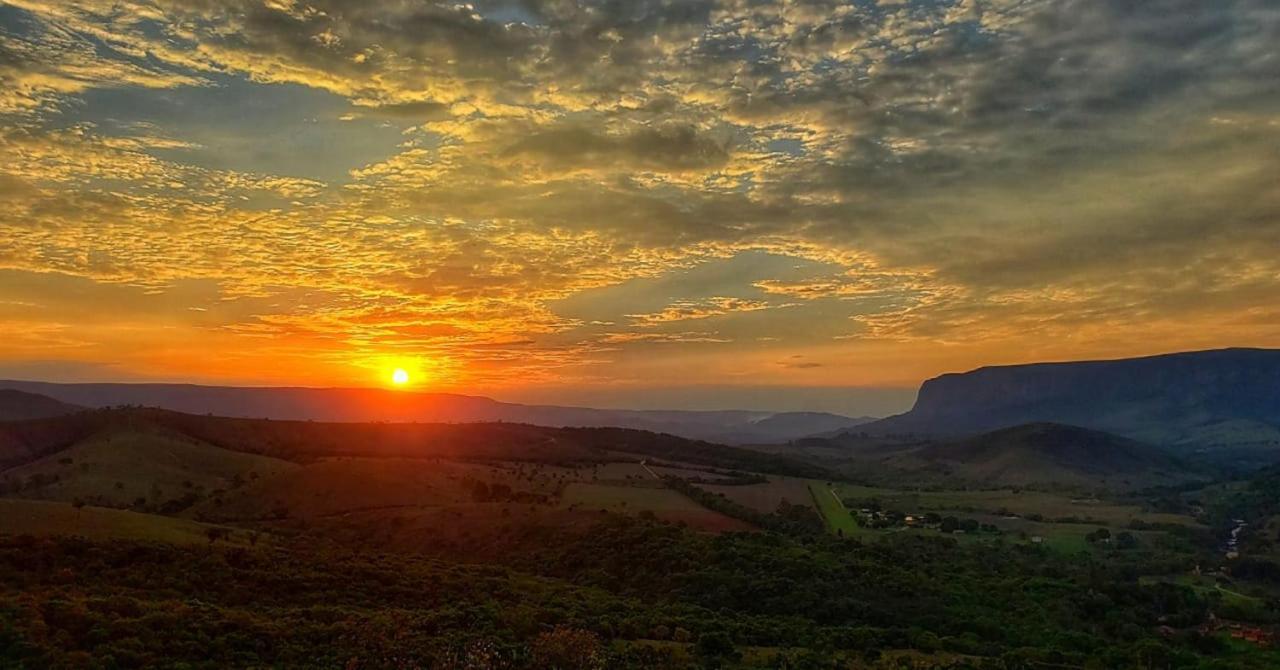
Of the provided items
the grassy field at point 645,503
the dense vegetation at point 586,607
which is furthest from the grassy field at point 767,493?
the dense vegetation at point 586,607

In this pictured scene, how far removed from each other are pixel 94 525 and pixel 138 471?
5445 cm

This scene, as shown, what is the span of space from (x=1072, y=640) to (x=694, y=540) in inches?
1147

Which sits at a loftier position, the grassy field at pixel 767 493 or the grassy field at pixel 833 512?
the grassy field at pixel 767 493

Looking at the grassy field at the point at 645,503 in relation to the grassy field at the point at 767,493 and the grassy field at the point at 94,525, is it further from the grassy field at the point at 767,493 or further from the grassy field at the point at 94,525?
the grassy field at the point at 94,525

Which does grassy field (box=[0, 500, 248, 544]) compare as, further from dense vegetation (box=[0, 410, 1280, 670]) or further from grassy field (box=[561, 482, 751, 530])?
grassy field (box=[561, 482, 751, 530])

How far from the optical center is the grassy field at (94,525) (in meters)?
51.1

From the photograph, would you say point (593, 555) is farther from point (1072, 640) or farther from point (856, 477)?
point (856, 477)

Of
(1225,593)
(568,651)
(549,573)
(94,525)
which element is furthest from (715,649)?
(1225,593)

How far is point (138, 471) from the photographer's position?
101 m

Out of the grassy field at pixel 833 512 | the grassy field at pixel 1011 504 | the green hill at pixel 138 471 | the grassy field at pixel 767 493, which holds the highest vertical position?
the green hill at pixel 138 471

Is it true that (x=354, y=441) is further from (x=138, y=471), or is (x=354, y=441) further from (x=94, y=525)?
(x=94, y=525)

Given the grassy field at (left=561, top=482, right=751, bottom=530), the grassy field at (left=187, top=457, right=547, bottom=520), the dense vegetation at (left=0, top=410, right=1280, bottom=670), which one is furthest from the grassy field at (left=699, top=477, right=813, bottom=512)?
the grassy field at (left=187, top=457, right=547, bottom=520)

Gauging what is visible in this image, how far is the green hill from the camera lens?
300 feet

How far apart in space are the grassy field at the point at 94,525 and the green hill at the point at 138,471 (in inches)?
1233
